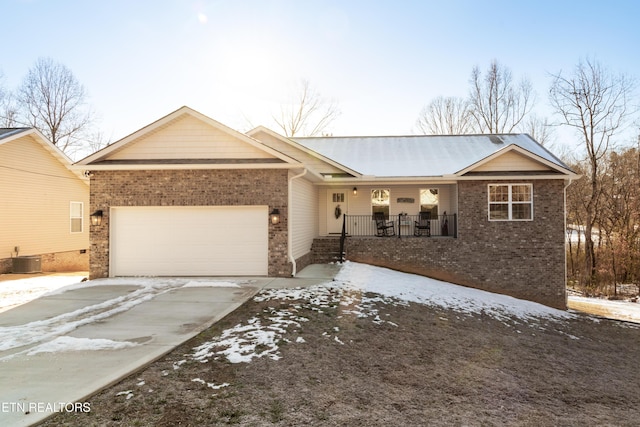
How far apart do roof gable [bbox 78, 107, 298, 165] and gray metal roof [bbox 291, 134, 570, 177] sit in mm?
5692

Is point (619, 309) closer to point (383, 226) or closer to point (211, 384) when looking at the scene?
point (383, 226)

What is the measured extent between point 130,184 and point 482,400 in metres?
10.4

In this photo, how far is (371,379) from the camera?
5.19 meters

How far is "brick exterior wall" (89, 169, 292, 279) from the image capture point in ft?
37.0

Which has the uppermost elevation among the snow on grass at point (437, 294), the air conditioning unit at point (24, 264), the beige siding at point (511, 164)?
the beige siding at point (511, 164)

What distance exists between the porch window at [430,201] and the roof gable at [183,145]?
730cm

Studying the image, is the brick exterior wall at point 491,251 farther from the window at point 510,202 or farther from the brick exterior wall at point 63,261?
the brick exterior wall at point 63,261

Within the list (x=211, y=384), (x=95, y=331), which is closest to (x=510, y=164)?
(x=211, y=384)

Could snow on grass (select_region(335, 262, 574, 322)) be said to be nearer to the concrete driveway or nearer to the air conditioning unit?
the concrete driveway

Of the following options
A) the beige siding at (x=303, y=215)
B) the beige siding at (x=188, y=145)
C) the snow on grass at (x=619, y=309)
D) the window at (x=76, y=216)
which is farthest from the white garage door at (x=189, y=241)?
the snow on grass at (x=619, y=309)

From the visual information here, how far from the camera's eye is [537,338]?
873cm

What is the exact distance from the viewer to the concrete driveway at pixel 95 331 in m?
4.34

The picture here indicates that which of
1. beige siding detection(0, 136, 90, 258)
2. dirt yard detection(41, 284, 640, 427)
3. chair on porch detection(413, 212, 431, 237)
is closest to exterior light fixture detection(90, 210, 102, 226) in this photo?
beige siding detection(0, 136, 90, 258)

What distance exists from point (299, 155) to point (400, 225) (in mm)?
4843
